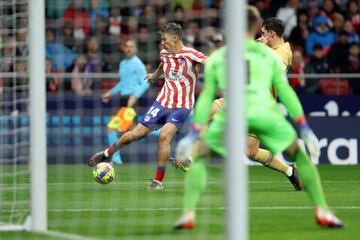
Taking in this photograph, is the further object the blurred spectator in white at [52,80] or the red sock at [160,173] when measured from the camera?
the blurred spectator in white at [52,80]

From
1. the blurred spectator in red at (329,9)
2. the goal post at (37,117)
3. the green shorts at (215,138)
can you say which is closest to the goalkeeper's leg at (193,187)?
the green shorts at (215,138)

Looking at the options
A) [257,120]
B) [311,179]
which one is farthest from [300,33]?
[257,120]

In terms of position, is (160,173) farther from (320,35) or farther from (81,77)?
(320,35)

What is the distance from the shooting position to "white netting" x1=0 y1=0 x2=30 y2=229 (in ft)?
38.4

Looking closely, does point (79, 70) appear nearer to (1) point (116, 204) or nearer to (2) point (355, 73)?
(2) point (355, 73)

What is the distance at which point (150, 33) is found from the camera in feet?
64.2

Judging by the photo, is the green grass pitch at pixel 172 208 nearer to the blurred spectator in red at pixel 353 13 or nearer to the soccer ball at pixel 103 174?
the soccer ball at pixel 103 174

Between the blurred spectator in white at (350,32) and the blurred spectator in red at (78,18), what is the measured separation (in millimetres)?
6009

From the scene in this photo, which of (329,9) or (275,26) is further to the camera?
(329,9)

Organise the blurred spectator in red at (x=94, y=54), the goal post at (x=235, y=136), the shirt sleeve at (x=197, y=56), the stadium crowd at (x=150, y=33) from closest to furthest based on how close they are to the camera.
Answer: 1. the goal post at (x=235, y=136)
2. the shirt sleeve at (x=197, y=56)
3. the stadium crowd at (x=150, y=33)
4. the blurred spectator in red at (x=94, y=54)

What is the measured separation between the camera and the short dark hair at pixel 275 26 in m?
14.7

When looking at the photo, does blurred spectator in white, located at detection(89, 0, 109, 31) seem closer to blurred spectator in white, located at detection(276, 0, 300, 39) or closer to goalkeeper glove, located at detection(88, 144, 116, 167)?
goalkeeper glove, located at detection(88, 144, 116, 167)

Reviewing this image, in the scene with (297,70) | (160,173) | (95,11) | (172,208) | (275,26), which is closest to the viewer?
(172,208)

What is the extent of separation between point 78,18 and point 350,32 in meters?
6.73
